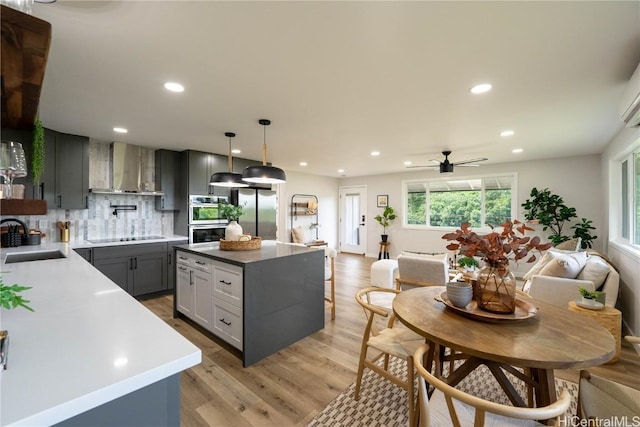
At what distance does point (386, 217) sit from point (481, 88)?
5.37 metres

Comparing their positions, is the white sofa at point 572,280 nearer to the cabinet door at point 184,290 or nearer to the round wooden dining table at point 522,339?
the round wooden dining table at point 522,339

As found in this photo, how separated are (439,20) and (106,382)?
2061 mm

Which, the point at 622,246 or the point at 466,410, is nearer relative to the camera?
the point at 466,410

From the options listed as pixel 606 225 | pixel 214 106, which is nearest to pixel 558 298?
pixel 606 225

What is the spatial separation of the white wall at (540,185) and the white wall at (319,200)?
1.71 m

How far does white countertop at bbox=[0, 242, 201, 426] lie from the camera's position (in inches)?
23.9

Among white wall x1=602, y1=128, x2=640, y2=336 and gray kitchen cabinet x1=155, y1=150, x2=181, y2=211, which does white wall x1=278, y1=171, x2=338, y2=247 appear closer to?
gray kitchen cabinet x1=155, y1=150, x2=181, y2=211

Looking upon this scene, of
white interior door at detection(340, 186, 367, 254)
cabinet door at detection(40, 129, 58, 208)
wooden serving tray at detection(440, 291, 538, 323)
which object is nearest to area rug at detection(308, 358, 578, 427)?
wooden serving tray at detection(440, 291, 538, 323)

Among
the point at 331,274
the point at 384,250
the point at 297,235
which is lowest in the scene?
the point at 384,250

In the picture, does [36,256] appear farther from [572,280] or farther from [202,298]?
[572,280]

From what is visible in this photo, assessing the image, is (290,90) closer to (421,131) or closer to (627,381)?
(421,131)

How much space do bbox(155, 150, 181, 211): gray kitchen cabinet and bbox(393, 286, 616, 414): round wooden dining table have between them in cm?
441

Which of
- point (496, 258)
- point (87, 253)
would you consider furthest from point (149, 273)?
point (496, 258)

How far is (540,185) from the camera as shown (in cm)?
560
